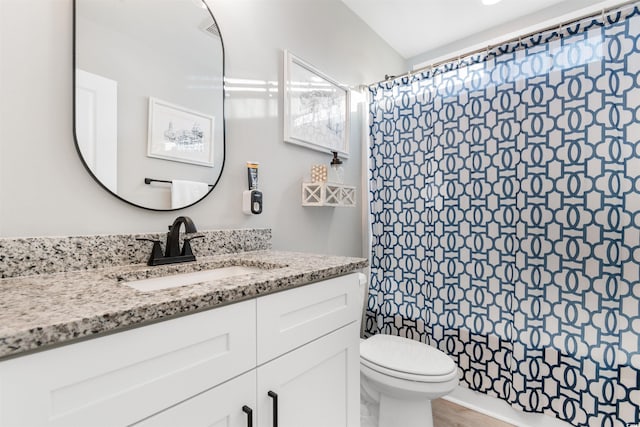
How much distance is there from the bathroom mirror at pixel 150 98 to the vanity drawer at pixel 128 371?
2.10 ft

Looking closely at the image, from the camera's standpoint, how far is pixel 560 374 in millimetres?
1498

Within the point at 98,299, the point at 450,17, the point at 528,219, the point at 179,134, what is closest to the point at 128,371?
the point at 98,299

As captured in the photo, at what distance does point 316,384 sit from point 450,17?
8.05 ft

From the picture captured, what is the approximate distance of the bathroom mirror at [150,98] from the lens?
3.22 feet

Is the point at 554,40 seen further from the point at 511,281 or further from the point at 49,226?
the point at 49,226

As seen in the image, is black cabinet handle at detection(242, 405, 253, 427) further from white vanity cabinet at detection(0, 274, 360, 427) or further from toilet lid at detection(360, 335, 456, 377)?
toilet lid at detection(360, 335, 456, 377)

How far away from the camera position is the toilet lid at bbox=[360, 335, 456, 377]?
1358mm

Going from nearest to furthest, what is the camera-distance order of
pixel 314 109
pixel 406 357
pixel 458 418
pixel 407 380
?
pixel 407 380 < pixel 406 357 < pixel 458 418 < pixel 314 109

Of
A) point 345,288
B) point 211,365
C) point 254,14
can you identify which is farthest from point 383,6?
point 211,365

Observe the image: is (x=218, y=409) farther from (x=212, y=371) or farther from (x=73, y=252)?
(x=73, y=252)

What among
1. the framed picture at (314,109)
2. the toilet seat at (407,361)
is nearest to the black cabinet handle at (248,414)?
the toilet seat at (407,361)

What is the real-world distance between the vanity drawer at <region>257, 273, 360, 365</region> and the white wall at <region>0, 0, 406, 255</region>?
1.97 ft

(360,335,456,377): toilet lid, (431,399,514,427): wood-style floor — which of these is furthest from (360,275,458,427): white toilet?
(431,399,514,427): wood-style floor

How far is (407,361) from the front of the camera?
4.68 feet
